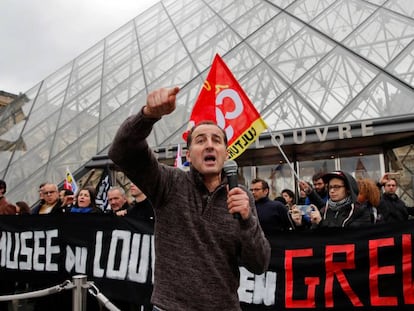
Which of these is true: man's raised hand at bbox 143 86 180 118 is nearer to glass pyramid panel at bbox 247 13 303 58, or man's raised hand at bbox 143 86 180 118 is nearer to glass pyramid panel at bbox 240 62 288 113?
glass pyramid panel at bbox 240 62 288 113

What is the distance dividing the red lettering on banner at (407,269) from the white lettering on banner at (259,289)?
3.49 feet

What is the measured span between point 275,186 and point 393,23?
17.3 feet

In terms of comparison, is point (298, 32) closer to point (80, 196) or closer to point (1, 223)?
point (80, 196)

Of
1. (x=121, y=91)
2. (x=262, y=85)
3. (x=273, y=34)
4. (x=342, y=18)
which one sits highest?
(x=342, y=18)

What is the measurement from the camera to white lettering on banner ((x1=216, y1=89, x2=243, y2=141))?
18.2 ft

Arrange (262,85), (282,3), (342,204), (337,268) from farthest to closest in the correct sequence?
1. (282,3)
2. (262,85)
3. (342,204)
4. (337,268)

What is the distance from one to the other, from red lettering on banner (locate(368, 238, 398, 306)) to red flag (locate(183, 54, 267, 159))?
2318 millimetres

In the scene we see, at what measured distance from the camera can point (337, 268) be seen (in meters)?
3.60

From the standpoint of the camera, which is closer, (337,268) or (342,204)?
(337,268)

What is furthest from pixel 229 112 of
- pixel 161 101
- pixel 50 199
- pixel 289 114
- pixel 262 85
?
pixel 262 85

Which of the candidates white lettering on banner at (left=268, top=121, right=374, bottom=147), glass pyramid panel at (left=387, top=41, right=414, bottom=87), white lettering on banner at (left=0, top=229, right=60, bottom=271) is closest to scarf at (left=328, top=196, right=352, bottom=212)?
white lettering on banner at (left=0, top=229, right=60, bottom=271)

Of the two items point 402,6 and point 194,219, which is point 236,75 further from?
→ point 194,219

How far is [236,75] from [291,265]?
27.1ft

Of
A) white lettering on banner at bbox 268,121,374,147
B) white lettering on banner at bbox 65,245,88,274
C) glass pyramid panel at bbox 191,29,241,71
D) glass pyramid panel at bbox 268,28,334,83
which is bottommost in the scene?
white lettering on banner at bbox 65,245,88,274
